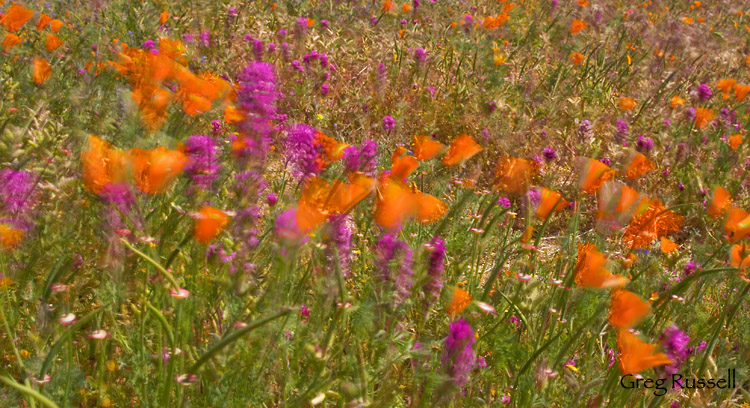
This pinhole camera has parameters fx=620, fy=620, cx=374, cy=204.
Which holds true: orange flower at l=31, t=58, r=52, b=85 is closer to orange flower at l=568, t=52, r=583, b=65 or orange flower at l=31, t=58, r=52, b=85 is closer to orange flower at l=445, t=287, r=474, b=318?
orange flower at l=445, t=287, r=474, b=318

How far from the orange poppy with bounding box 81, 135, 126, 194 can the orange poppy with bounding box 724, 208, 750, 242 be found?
1401 millimetres

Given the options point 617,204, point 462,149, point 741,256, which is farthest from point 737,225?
point 462,149

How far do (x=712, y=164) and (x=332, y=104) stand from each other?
2207 mm

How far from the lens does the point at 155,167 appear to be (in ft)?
3.70

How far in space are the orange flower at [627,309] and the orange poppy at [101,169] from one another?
101cm

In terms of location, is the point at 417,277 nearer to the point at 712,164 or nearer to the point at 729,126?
the point at 712,164

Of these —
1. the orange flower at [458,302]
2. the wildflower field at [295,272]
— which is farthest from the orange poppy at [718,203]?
the orange flower at [458,302]

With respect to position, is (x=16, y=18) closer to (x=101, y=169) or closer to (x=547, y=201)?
(x=101, y=169)

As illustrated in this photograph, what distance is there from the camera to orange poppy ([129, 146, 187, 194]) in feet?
3.66

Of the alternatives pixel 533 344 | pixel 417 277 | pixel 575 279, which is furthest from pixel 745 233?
pixel 417 277

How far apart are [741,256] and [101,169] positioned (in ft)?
4.45

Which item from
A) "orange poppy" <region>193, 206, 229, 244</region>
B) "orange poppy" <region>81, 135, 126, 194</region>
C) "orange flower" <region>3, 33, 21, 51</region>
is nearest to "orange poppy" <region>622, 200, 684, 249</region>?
"orange poppy" <region>193, 206, 229, 244</region>

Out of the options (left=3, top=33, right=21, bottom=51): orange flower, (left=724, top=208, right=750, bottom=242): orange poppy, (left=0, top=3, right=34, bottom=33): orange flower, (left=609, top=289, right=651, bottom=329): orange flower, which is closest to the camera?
(left=609, top=289, right=651, bottom=329): orange flower

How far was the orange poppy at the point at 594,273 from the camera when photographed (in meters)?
1.36
